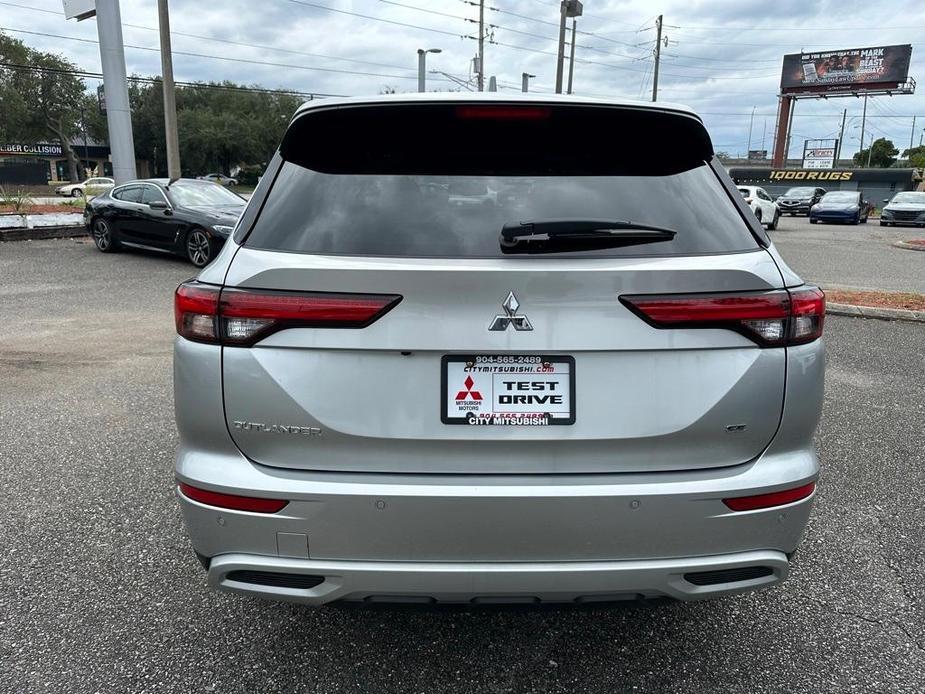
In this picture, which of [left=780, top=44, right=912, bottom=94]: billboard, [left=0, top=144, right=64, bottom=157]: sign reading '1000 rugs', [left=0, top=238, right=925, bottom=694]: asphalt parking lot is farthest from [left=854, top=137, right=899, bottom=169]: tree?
[left=0, top=238, right=925, bottom=694]: asphalt parking lot

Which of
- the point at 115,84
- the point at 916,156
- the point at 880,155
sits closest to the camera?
the point at 115,84

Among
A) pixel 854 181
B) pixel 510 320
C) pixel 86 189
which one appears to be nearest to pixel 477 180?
pixel 510 320

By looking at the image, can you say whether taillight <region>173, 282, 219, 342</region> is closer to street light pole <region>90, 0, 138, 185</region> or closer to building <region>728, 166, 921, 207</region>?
street light pole <region>90, 0, 138, 185</region>

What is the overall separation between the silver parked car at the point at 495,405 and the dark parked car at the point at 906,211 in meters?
30.5

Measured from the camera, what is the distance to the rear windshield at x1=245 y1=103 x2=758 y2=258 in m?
1.99

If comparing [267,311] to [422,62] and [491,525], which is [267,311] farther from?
[422,62]

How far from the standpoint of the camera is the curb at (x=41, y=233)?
15020 millimetres

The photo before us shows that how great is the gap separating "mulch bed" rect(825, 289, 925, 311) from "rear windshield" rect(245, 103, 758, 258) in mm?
7241

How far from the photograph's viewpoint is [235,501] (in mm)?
1947

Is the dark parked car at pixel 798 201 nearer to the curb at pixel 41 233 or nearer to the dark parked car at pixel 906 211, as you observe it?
the dark parked car at pixel 906 211

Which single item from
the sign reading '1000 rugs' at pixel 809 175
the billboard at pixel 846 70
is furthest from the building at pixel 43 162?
the billboard at pixel 846 70

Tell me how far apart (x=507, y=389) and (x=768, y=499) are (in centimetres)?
83

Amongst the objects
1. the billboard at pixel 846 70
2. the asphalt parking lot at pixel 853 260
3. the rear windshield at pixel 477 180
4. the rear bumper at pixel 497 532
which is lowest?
the asphalt parking lot at pixel 853 260

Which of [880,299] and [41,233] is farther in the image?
[41,233]
